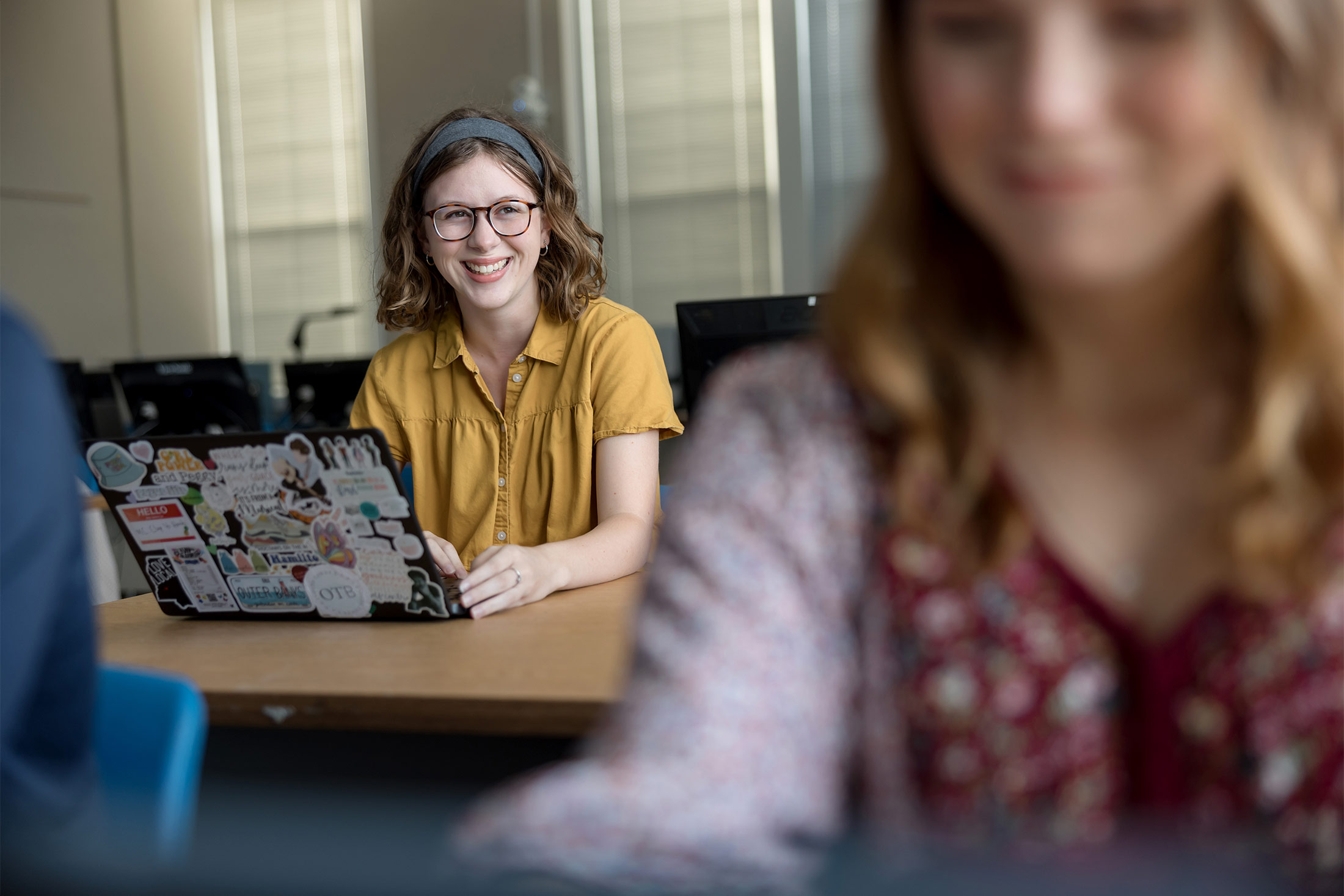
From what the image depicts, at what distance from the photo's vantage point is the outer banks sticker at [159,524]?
1431 millimetres

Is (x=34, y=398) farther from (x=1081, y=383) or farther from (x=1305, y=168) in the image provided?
(x=1305, y=168)

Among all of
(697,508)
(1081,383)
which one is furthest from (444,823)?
(1081,383)

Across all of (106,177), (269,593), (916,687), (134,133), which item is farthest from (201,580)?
(134,133)

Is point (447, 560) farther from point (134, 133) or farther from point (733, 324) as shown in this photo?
point (134, 133)

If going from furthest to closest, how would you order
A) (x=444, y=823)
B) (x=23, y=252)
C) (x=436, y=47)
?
(x=436, y=47) < (x=23, y=252) < (x=444, y=823)

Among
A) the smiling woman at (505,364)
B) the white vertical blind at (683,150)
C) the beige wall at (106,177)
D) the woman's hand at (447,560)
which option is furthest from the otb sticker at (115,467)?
the beige wall at (106,177)

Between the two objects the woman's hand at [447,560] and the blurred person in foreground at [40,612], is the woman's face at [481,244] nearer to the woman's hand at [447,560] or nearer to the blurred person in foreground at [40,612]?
the woman's hand at [447,560]

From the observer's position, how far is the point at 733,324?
2449 millimetres

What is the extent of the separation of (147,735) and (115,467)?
0.53m

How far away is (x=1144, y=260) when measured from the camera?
0.56 meters

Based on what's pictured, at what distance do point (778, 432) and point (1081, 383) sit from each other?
17 centimetres

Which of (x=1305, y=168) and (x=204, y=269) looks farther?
(x=204, y=269)

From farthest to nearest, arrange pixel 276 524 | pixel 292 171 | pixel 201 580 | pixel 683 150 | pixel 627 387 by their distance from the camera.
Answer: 1. pixel 292 171
2. pixel 683 150
3. pixel 627 387
4. pixel 201 580
5. pixel 276 524

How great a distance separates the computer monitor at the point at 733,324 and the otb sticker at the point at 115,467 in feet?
3.89
